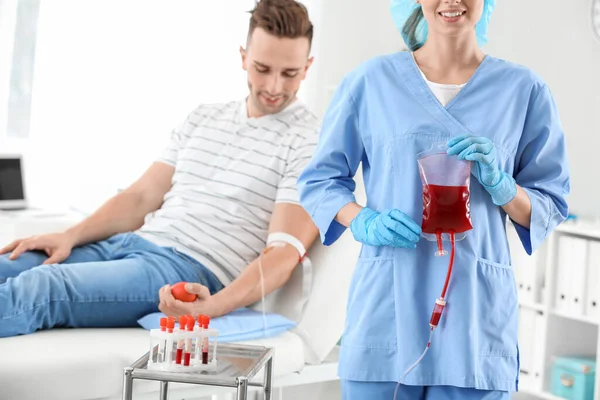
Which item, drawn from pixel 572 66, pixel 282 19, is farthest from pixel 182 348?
pixel 572 66

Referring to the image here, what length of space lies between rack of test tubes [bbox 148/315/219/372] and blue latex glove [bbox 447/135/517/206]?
63cm

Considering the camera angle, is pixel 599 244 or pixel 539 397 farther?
pixel 539 397

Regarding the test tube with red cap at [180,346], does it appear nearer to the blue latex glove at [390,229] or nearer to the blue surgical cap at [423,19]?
the blue latex glove at [390,229]

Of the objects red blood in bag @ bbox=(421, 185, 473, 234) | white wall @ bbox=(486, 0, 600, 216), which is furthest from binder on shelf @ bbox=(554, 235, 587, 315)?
red blood in bag @ bbox=(421, 185, 473, 234)

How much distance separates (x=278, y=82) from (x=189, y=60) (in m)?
1.63

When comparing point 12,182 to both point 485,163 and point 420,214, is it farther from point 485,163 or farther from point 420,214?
point 485,163

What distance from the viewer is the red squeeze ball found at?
196 cm

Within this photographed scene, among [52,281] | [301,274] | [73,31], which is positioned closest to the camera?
[52,281]

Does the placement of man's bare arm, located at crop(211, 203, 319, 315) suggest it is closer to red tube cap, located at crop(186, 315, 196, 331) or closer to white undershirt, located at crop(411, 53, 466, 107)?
red tube cap, located at crop(186, 315, 196, 331)

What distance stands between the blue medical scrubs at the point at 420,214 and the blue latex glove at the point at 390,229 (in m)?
0.05

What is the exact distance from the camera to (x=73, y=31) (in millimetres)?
3629

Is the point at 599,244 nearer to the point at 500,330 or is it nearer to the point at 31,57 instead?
the point at 500,330

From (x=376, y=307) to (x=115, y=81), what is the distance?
2.69 metres

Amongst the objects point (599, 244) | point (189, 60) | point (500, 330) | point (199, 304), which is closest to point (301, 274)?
point (199, 304)
